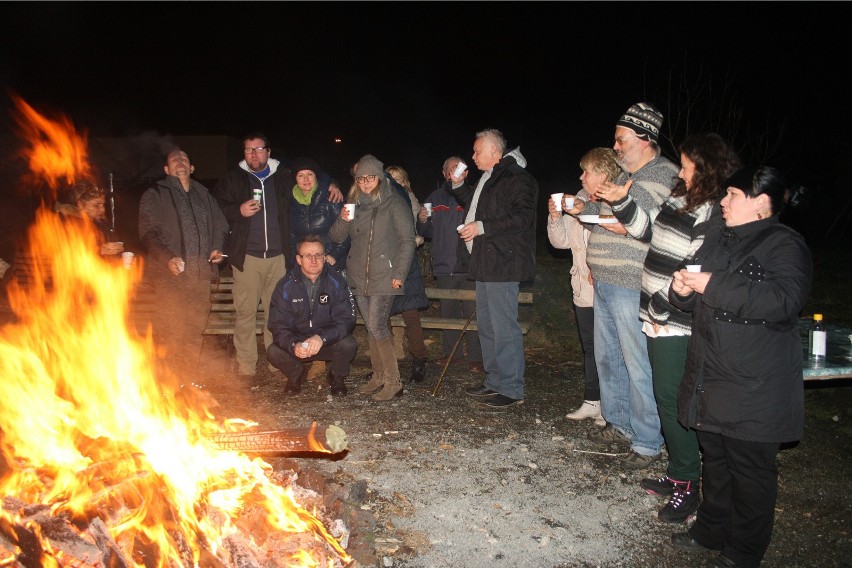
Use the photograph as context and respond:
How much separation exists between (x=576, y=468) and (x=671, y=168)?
234cm

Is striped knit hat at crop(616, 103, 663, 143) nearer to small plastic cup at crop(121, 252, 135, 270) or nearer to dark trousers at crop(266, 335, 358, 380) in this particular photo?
dark trousers at crop(266, 335, 358, 380)

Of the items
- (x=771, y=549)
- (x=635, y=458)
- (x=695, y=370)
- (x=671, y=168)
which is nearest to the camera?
(x=695, y=370)

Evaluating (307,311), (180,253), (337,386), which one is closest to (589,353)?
(337,386)

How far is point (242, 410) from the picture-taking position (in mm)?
5855

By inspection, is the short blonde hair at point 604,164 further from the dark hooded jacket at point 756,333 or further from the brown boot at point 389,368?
the brown boot at point 389,368

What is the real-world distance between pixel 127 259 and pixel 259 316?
1.84m

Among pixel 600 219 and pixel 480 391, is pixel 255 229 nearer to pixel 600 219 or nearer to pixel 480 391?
pixel 480 391

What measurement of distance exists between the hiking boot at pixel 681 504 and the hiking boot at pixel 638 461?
0.62 meters

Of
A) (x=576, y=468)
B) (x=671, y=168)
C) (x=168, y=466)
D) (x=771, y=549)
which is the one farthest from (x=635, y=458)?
(x=168, y=466)

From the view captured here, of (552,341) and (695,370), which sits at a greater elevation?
(695,370)

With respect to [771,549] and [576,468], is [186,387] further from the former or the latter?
[771,549]

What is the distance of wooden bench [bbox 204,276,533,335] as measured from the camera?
278 inches

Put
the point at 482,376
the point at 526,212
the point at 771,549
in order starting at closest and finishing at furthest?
the point at 771,549, the point at 526,212, the point at 482,376

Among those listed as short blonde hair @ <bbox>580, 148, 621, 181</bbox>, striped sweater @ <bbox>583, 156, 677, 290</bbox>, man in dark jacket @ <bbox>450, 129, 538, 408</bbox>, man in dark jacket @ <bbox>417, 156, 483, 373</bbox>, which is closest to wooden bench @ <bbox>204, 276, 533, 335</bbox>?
man in dark jacket @ <bbox>417, 156, 483, 373</bbox>
